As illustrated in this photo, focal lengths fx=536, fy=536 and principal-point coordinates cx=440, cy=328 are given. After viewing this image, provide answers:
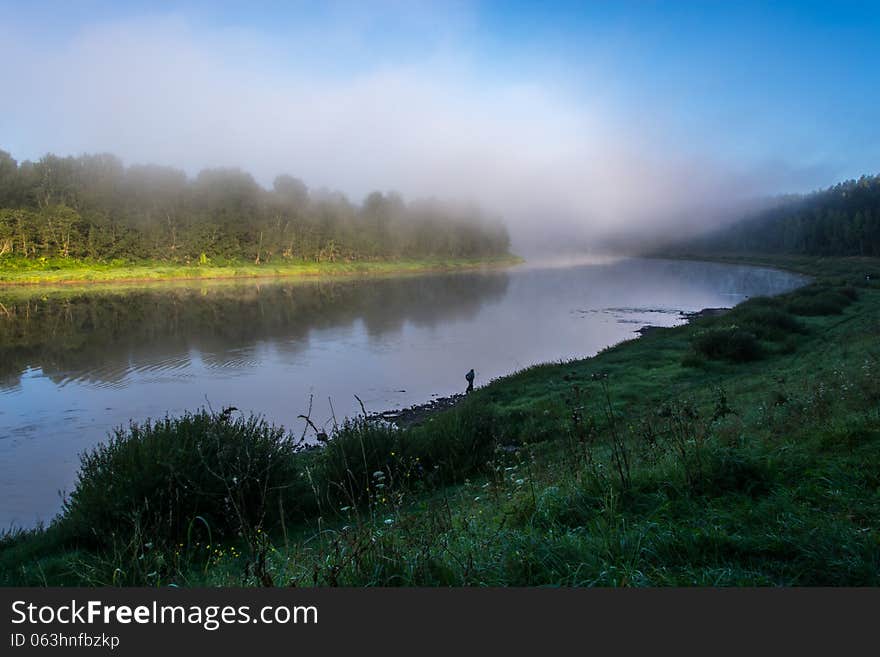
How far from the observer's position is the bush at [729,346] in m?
19.8

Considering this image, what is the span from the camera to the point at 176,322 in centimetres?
3778

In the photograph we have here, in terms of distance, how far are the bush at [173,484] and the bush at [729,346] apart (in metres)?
17.1

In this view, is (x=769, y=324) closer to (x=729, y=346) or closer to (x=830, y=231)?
(x=729, y=346)

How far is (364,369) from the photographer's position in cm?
2431

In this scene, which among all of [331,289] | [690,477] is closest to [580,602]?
[690,477]

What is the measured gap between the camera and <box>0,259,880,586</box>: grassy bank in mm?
3742

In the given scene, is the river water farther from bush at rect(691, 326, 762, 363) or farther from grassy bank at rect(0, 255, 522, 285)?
grassy bank at rect(0, 255, 522, 285)

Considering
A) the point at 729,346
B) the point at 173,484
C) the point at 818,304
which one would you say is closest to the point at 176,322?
the point at 173,484

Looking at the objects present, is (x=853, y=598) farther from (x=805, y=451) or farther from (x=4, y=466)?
(x=4, y=466)

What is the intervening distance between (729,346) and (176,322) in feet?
113

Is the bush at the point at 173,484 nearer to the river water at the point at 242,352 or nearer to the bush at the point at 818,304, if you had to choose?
the river water at the point at 242,352

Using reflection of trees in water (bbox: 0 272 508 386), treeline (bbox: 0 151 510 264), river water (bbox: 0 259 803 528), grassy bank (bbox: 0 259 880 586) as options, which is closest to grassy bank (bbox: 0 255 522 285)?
treeline (bbox: 0 151 510 264)

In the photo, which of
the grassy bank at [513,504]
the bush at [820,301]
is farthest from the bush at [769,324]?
the grassy bank at [513,504]

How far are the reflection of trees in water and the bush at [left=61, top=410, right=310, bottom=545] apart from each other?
16.4m
